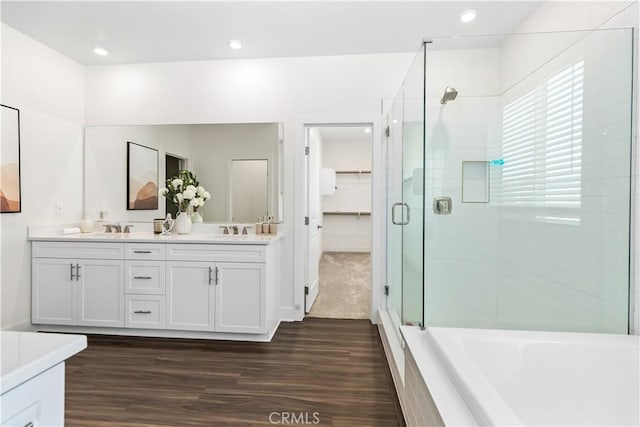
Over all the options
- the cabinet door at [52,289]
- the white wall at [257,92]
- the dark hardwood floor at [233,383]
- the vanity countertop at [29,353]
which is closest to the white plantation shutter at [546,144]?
the white wall at [257,92]

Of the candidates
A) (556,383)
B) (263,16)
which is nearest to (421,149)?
(556,383)

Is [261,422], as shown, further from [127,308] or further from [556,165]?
[556,165]

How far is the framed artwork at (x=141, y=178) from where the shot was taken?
11.2 feet

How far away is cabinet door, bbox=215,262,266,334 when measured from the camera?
9.01 ft

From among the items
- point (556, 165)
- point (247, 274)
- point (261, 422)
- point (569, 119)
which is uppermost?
point (569, 119)

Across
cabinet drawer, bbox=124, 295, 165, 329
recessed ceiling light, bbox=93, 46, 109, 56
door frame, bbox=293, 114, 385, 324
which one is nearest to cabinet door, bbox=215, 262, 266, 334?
cabinet drawer, bbox=124, 295, 165, 329

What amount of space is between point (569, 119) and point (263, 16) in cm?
217

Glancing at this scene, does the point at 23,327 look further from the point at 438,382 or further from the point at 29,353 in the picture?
the point at 438,382

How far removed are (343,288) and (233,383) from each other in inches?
98.4

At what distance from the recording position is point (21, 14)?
2.54m

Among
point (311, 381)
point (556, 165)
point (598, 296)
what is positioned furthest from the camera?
point (311, 381)

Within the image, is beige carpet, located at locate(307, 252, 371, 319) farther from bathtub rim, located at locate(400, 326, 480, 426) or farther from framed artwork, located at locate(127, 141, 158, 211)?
framed artwork, located at locate(127, 141, 158, 211)

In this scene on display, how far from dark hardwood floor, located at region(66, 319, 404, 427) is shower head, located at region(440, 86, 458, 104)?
1887 millimetres

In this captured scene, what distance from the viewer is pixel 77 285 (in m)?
2.86
